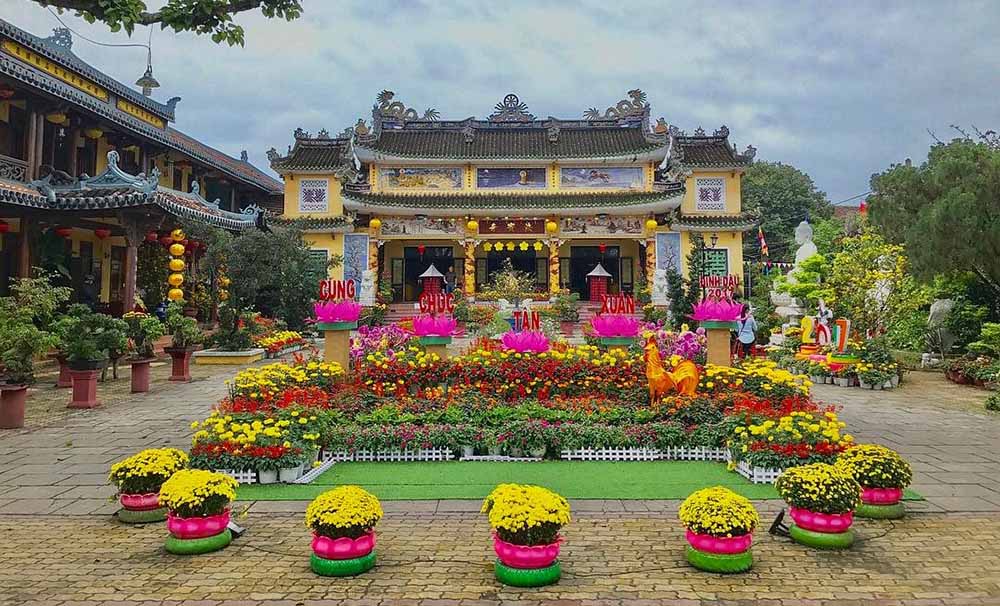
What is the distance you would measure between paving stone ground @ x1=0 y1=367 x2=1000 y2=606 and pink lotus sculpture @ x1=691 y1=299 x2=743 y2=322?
3.18 meters

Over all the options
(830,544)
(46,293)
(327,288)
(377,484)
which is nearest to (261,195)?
(46,293)

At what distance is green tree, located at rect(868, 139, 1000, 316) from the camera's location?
44.7 feet

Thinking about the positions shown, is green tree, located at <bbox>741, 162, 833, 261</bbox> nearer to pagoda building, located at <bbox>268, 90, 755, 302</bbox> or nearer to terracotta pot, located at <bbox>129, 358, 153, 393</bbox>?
pagoda building, located at <bbox>268, 90, 755, 302</bbox>

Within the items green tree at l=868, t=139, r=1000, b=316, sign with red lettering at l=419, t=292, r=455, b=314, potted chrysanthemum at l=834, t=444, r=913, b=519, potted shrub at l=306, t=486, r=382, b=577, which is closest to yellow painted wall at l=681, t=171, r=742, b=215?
green tree at l=868, t=139, r=1000, b=316

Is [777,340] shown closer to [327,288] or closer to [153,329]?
[327,288]

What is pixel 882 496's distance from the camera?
504 cm

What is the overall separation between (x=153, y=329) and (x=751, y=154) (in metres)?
24.1

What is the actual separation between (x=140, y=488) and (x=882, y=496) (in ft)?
19.7

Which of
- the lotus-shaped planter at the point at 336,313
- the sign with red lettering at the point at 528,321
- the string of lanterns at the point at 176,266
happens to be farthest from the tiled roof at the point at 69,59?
the sign with red lettering at the point at 528,321

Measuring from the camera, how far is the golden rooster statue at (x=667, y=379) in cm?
791

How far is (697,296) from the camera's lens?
1947 cm

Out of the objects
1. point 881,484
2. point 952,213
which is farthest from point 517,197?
point 881,484

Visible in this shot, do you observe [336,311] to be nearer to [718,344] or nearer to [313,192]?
[718,344]

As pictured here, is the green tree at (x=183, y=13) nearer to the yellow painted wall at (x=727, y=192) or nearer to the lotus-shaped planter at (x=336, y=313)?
the lotus-shaped planter at (x=336, y=313)
